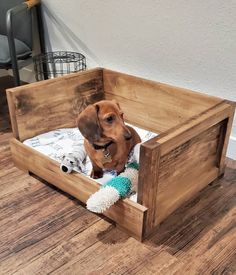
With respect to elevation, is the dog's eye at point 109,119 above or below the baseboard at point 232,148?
above

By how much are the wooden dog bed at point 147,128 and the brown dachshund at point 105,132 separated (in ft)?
0.37

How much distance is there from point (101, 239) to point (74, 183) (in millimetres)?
238

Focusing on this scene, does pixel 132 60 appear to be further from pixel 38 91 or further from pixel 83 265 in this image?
pixel 83 265

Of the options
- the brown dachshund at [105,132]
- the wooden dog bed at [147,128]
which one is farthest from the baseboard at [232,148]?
the brown dachshund at [105,132]

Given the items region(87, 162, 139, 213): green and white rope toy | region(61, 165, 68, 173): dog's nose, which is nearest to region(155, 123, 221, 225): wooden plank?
region(87, 162, 139, 213): green and white rope toy

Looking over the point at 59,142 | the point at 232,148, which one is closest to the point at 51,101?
the point at 59,142

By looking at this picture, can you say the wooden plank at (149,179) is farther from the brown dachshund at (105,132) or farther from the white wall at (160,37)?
the white wall at (160,37)

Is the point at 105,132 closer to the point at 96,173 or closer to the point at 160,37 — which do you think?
the point at 96,173

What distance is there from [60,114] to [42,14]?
909 millimetres

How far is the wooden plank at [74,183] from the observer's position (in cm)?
102

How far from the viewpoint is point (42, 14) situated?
2.12 metres

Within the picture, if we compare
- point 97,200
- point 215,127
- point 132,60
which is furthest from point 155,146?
point 132,60

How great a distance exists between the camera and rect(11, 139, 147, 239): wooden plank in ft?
3.33

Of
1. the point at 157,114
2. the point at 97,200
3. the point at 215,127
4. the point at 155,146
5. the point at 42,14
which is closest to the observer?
the point at 155,146
